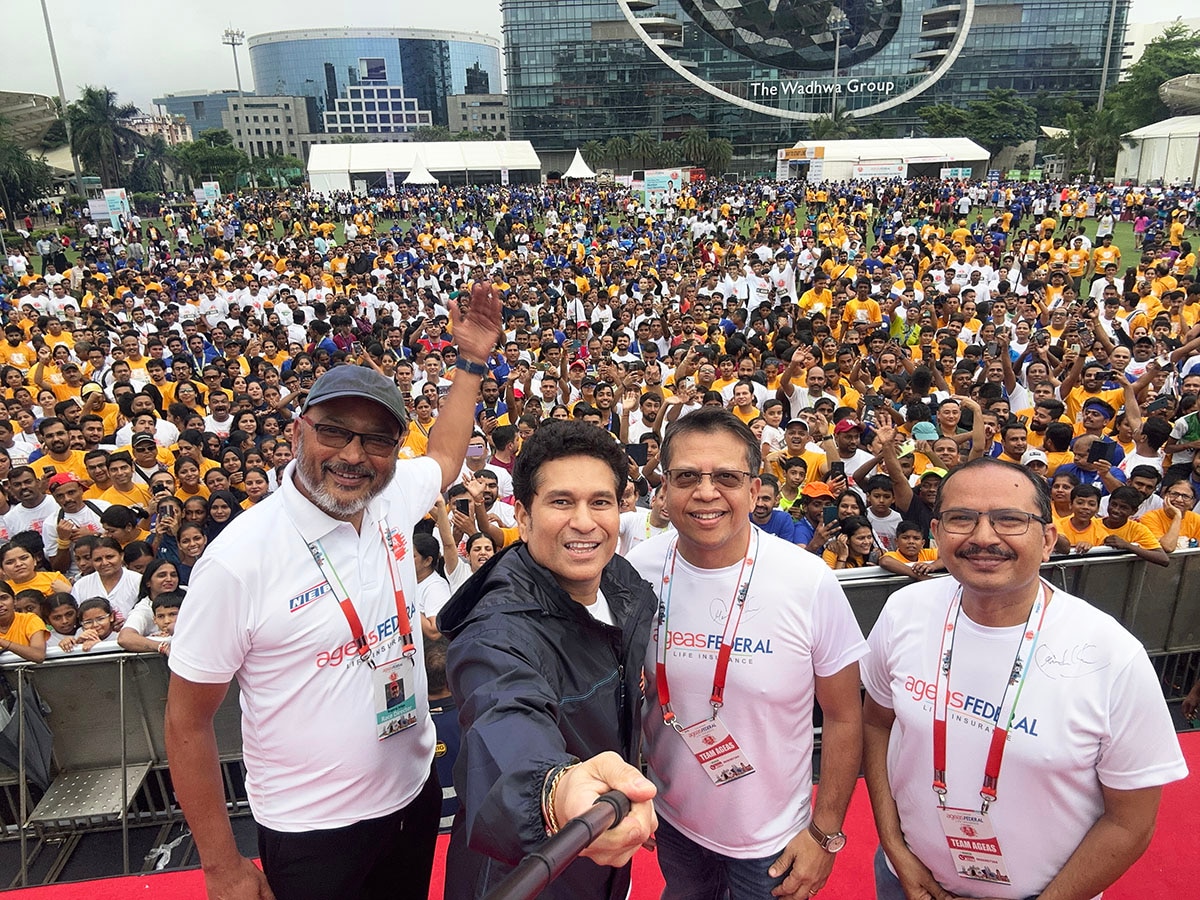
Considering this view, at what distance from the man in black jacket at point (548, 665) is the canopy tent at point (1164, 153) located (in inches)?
1803

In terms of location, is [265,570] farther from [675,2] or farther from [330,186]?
[675,2]

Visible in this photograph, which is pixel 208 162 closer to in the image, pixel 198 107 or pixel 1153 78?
pixel 1153 78

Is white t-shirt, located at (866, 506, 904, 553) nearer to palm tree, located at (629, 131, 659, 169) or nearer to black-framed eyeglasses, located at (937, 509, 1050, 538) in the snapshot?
black-framed eyeglasses, located at (937, 509, 1050, 538)

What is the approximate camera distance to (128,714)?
149 inches

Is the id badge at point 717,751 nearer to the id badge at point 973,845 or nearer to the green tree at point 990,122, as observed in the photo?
the id badge at point 973,845

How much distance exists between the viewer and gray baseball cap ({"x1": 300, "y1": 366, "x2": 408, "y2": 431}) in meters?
1.79

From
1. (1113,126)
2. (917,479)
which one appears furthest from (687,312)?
(1113,126)

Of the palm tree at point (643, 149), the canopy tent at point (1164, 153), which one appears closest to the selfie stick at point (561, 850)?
the canopy tent at point (1164, 153)

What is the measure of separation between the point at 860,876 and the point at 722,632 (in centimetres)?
171

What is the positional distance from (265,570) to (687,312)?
10.5m

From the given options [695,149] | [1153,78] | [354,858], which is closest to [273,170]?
[695,149]

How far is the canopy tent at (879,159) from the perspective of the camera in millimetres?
41438

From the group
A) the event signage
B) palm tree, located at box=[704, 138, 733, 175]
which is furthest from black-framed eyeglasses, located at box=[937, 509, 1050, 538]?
palm tree, located at box=[704, 138, 733, 175]

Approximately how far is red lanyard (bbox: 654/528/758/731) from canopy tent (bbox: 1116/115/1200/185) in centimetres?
4541
